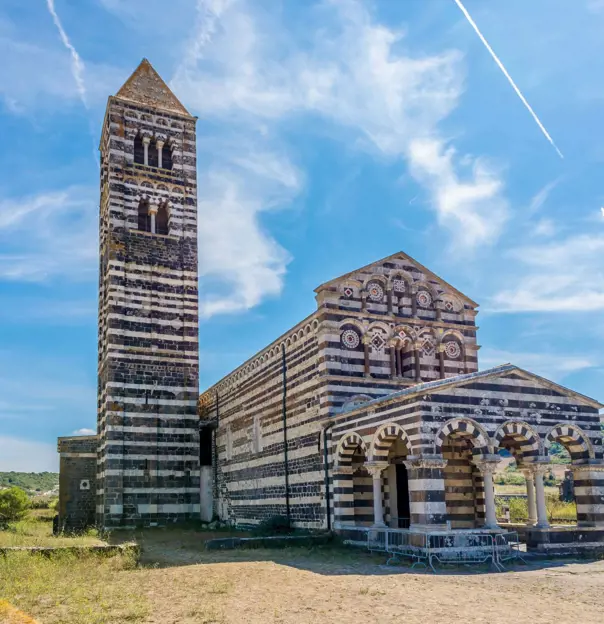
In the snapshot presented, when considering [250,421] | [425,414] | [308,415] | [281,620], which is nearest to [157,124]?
[250,421]

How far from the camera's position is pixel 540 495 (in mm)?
17797

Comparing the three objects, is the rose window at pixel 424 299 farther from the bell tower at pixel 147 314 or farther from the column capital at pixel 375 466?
the bell tower at pixel 147 314

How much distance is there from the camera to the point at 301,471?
23297mm

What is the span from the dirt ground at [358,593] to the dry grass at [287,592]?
17mm

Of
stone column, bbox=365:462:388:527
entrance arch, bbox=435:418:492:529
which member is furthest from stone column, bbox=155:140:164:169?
stone column, bbox=365:462:388:527

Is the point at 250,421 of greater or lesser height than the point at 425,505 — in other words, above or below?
above

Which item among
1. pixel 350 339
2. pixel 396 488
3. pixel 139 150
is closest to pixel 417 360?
pixel 350 339

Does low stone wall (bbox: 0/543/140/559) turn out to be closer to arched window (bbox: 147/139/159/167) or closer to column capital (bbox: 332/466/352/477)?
column capital (bbox: 332/466/352/477)

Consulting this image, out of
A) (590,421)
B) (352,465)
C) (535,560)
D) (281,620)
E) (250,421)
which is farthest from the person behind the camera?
(250,421)

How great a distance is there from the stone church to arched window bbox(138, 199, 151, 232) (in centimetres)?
9

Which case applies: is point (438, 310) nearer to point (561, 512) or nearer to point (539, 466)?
point (539, 466)

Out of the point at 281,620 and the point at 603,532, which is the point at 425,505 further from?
the point at 281,620

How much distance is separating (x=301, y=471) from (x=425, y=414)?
755 cm

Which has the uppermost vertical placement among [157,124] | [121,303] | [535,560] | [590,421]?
[157,124]
